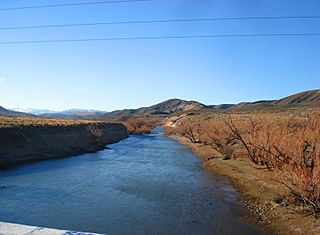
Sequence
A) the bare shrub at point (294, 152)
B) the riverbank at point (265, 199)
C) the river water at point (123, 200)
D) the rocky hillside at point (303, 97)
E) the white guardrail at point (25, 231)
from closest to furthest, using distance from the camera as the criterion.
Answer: the white guardrail at point (25, 231)
the riverbank at point (265, 199)
the river water at point (123, 200)
the bare shrub at point (294, 152)
the rocky hillside at point (303, 97)

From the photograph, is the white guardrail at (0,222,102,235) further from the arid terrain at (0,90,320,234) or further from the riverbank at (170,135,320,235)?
the arid terrain at (0,90,320,234)

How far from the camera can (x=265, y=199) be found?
69.1 ft

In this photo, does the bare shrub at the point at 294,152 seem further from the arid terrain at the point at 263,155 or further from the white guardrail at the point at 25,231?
the white guardrail at the point at 25,231

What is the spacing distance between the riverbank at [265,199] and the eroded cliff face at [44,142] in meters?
20.0

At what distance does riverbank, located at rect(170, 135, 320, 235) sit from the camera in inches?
633

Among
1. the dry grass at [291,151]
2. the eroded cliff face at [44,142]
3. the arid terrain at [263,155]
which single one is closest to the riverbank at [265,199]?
the arid terrain at [263,155]

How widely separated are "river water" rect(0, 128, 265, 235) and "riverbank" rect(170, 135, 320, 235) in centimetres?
85

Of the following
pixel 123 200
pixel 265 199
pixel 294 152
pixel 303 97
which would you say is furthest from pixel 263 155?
pixel 303 97

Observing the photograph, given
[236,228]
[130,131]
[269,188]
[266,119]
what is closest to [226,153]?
[266,119]

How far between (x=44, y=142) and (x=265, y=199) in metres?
31.6

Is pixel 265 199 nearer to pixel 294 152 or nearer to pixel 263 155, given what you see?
pixel 294 152

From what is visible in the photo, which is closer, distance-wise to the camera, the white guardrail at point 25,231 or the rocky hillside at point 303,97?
the white guardrail at point 25,231

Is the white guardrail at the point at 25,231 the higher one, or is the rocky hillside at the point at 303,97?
the rocky hillside at the point at 303,97

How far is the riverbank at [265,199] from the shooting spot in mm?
16078
